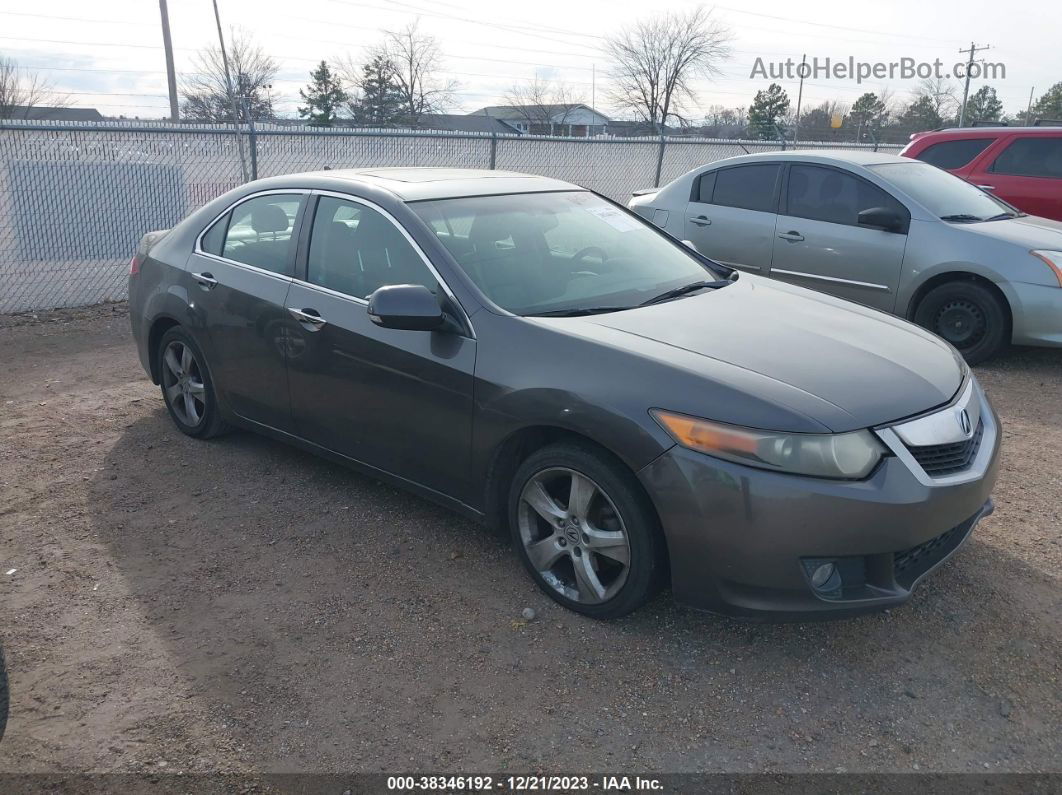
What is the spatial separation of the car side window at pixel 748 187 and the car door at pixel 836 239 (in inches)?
6.0

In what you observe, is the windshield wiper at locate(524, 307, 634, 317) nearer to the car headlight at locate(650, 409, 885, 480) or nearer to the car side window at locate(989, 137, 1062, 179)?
the car headlight at locate(650, 409, 885, 480)

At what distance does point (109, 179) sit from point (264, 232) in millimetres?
5561

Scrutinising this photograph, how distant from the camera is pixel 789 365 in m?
3.12

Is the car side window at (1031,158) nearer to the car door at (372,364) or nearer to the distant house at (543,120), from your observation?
the car door at (372,364)

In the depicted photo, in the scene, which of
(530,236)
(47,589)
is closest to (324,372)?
(530,236)

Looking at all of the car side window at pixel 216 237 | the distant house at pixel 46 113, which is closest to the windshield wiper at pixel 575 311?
the car side window at pixel 216 237

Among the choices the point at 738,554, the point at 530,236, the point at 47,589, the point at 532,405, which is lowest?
the point at 47,589

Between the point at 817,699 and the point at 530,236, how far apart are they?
2.26 meters

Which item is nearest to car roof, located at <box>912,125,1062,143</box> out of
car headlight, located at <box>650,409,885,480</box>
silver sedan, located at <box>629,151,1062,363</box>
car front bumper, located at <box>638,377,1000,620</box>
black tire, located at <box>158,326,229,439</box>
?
silver sedan, located at <box>629,151,1062,363</box>

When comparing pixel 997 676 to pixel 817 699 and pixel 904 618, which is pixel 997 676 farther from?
pixel 817 699

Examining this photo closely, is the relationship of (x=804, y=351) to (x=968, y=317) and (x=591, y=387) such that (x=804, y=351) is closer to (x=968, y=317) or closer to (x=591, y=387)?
(x=591, y=387)

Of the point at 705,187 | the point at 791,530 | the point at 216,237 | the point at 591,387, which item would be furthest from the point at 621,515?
the point at 705,187

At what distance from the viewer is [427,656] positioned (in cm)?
316

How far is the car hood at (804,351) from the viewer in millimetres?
2955
